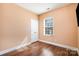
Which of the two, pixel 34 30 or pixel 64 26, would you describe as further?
pixel 34 30

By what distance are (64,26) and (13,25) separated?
105 cm

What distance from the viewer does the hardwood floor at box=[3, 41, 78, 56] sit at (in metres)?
1.78

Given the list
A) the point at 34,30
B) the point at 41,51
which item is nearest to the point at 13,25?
the point at 34,30

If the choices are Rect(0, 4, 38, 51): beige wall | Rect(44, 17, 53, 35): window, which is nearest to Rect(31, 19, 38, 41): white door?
Rect(0, 4, 38, 51): beige wall

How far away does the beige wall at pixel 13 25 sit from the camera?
6.15ft

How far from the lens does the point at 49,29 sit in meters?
1.93

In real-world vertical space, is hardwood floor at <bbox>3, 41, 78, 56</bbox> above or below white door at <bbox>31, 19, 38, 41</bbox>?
below

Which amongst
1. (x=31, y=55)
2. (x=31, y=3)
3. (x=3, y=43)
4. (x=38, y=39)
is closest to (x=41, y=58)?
(x=31, y=55)

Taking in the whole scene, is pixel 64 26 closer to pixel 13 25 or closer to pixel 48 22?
pixel 48 22

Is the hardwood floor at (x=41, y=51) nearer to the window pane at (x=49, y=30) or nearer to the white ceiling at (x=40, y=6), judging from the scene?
the window pane at (x=49, y=30)

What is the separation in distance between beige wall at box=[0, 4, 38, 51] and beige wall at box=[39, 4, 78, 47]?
0.34 meters

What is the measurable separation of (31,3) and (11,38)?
815 mm

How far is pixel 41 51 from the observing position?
185 centimetres

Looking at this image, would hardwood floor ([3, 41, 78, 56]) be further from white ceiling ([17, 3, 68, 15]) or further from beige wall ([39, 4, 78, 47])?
white ceiling ([17, 3, 68, 15])
